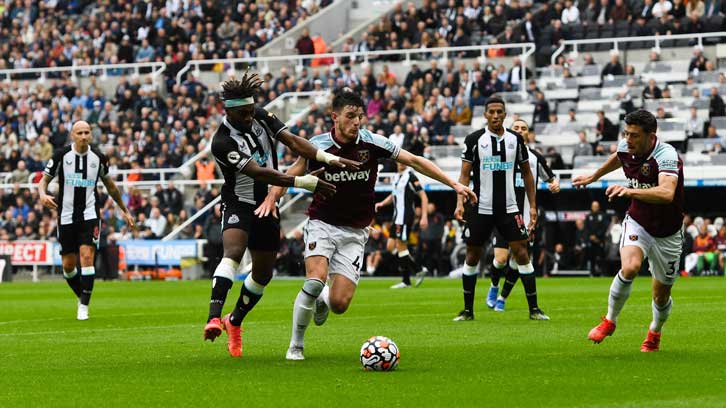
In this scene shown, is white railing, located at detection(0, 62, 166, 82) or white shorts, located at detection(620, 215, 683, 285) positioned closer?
white shorts, located at detection(620, 215, 683, 285)

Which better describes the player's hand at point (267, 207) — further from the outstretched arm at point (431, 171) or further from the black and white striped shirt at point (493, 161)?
the black and white striped shirt at point (493, 161)

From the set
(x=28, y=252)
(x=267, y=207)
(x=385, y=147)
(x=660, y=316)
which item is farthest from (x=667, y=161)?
(x=28, y=252)

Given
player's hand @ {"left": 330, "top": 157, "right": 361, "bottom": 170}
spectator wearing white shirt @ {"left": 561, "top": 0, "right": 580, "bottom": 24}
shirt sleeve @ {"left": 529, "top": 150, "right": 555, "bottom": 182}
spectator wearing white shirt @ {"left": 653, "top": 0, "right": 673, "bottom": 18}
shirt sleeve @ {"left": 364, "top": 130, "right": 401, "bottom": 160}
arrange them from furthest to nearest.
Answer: spectator wearing white shirt @ {"left": 561, "top": 0, "right": 580, "bottom": 24} → spectator wearing white shirt @ {"left": 653, "top": 0, "right": 673, "bottom": 18} → shirt sleeve @ {"left": 529, "top": 150, "right": 555, "bottom": 182} → shirt sleeve @ {"left": 364, "top": 130, "right": 401, "bottom": 160} → player's hand @ {"left": 330, "top": 157, "right": 361, "bottom": 170}

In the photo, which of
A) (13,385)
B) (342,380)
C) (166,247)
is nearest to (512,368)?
(342,380)

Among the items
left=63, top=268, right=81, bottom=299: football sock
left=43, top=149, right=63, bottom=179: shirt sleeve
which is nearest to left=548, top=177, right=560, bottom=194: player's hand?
left=43, top=149, right=63, bottom=179: shirt sleeve

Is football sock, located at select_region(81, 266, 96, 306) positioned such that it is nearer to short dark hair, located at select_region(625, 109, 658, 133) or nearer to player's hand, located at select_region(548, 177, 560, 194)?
player's hand, located at select_region(548, 177, 560, 194)

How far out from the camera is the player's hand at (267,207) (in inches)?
452

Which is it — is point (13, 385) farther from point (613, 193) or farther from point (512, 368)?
point (613, 193)

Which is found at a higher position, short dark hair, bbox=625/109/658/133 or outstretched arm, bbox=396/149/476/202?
short dark hair, bbox=625/109/658/133

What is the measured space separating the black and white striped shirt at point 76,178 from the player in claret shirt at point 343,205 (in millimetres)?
6722

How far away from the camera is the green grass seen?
8.91 meters

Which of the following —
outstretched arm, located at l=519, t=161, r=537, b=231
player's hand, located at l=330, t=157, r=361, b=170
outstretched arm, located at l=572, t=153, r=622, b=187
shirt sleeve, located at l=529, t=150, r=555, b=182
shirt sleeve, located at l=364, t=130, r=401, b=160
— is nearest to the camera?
player's hand, located at l=330, t=157, r=361, b=170

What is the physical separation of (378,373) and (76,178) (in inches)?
345

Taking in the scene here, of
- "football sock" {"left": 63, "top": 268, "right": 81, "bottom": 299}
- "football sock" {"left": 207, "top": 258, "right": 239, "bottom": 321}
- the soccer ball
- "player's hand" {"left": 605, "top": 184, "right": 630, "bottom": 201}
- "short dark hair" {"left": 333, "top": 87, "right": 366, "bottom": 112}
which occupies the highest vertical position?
"short dark hair" {"left": 333, "top": 87, "right": 366, "bottom": 112}
